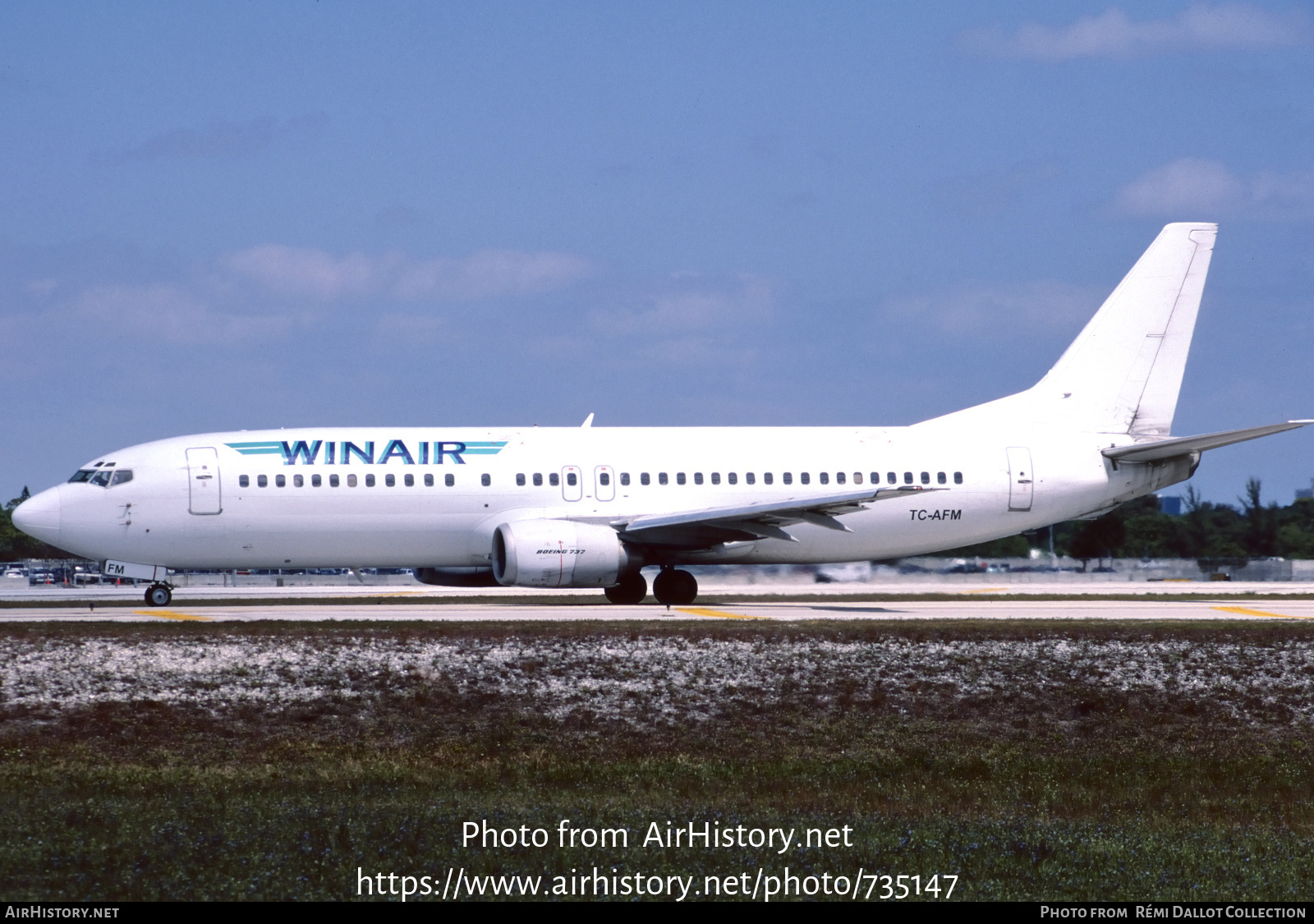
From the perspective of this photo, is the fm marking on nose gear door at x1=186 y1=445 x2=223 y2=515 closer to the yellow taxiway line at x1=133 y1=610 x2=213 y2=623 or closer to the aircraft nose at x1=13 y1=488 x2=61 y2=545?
the yellow taxiway line at x1=133 y1=610 x2=213 y2=623

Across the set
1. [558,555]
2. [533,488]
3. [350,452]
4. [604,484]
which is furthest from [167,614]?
[604,484]

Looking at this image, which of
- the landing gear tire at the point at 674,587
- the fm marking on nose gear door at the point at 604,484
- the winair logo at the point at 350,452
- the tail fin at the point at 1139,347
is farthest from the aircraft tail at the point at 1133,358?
the winair logo at the point at 350,452

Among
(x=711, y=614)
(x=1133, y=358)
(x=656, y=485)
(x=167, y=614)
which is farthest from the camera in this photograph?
(x=1133, y=358)

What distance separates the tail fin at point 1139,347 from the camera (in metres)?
38.7

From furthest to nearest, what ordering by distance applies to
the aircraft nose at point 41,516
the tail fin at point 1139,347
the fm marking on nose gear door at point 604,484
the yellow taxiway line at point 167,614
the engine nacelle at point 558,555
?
the tail fin at point 1139,347 < the fm marking on nose gear door at point 604,484 < the aircraft nose at point 41,516 < the engine nacelle at point 558,555 < the yellow taxiway line at point 167,614

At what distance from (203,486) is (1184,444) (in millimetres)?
23091

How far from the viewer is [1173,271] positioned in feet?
128

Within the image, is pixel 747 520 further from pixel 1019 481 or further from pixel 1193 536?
pixel 1193 536

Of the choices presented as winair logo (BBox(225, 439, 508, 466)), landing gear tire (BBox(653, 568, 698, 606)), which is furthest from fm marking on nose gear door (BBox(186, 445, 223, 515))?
landing gear tire (BBox(653, 568, 698, 606))

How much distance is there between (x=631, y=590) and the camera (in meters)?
35.7

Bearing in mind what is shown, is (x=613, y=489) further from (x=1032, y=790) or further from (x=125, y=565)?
(x=1032, y=790)

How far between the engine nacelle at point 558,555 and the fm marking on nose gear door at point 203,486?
6.27 metres

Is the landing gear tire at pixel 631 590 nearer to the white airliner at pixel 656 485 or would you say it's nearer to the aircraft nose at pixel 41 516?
the white airliner at pixel 656 485
